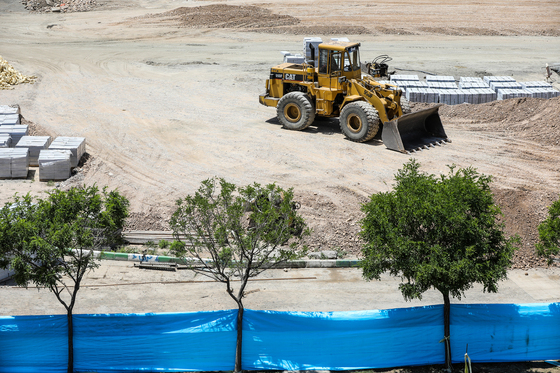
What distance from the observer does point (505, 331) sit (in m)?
11.4

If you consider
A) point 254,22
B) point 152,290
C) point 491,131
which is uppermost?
point 254,22

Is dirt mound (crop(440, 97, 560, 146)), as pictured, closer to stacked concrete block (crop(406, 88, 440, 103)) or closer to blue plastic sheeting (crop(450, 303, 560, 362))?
stacked concrete block (crop(406, 88, 440, 103))

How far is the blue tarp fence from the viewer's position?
10.8m

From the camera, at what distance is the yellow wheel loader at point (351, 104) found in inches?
840

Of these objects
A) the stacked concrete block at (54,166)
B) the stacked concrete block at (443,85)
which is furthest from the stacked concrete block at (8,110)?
the stacked concrete block at (443,85)

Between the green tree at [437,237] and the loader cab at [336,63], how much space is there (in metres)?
11.9

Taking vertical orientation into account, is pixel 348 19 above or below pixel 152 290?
above

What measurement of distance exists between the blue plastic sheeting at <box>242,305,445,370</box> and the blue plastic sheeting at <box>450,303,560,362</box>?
0.80 meters

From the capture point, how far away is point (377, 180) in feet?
62.4

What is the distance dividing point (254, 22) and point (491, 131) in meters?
27.8

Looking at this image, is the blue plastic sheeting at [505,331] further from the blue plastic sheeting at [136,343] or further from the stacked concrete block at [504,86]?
the stacked concrete block at [504,86]

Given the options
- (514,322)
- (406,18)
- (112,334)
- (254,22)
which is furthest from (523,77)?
(112,334)

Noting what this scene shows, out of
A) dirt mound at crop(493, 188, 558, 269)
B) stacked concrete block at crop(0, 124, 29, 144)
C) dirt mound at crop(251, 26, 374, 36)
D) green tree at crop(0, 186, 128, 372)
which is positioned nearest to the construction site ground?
dirt mound at crop(493, 188, 558, 269)

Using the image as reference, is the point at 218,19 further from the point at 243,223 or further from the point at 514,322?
the point at 514,322
